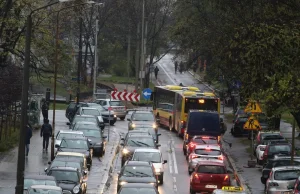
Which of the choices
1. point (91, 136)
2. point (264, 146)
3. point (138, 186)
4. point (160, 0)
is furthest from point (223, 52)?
point (160, 0)

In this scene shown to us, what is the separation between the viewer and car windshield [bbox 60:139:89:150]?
40.0 metres

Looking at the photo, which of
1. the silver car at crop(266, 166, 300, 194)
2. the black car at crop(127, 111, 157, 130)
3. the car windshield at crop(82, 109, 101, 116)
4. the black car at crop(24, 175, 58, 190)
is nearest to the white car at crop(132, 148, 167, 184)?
the silver car at crop(266, 166, 300, 194)

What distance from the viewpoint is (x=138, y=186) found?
27.0 meters

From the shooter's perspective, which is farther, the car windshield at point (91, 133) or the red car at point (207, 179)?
the car windshield at point (91, 133)

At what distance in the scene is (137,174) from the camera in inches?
1259

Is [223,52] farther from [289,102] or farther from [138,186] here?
[138,186]

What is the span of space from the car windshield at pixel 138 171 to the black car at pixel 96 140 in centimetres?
1069

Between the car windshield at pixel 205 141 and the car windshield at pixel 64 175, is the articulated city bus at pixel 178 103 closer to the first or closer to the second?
the car windshield at pixel 205 141

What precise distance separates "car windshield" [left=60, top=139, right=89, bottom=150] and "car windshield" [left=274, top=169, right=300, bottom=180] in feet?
38.8

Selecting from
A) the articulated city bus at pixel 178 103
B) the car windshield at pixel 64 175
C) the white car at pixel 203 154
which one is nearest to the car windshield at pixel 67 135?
the white car at pixel 203 154

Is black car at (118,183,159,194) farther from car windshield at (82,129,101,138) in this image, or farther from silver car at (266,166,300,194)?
car windshield at (82,129,101,138)

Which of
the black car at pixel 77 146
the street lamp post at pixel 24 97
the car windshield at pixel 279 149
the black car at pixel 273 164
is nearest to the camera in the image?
the street lamp post at pixel 24 97

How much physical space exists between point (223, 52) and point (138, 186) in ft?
49.4

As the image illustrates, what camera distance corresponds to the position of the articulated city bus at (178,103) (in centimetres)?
5191
